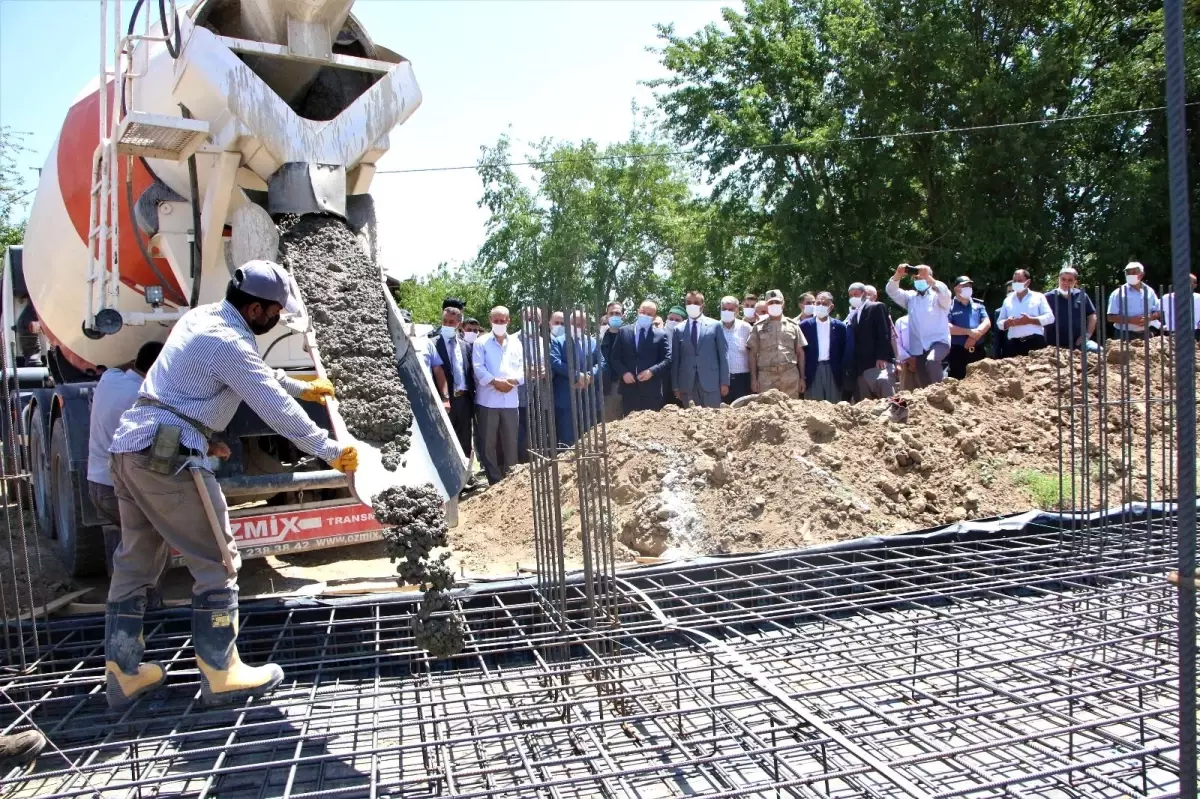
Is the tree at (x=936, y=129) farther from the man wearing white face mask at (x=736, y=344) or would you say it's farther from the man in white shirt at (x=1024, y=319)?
the man wearing white face mask at (x=736, y=344)

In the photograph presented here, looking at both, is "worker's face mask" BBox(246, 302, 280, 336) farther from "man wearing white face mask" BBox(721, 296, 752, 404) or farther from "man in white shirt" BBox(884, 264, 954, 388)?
"man in white shirt" BBox(884, 264, 954, 388)

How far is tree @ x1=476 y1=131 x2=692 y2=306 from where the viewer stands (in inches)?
1175

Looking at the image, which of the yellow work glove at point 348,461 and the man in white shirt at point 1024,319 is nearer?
the yellow work glove at point 348,461

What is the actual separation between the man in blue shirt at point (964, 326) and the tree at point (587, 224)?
17.9 m

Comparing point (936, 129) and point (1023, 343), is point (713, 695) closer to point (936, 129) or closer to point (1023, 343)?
point (1023, 343)

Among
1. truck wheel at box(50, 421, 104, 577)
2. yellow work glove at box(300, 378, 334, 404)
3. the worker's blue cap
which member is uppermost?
the worker's blue cap

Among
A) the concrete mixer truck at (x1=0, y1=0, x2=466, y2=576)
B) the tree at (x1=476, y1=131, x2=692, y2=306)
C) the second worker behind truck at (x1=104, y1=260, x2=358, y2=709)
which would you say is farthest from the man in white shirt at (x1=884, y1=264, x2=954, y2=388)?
the tree at (x1=476, y1=131, x2=692, y2=306)

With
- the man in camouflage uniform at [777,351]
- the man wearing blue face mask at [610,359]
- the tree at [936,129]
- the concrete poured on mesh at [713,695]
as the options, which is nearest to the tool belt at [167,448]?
the concrete poured on mesh at [713,695]

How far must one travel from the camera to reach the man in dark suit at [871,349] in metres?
10.3

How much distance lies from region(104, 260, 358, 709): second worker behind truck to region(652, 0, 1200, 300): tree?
1633 centimetres

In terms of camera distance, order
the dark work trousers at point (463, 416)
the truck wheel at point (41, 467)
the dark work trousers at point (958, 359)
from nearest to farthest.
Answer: the truck wheel at point (41, 467)
the dark work trousers at point (463, 416)
the dark work trousers at point (958, 359)

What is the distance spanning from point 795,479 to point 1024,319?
4764 millimetres

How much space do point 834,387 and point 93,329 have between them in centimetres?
750

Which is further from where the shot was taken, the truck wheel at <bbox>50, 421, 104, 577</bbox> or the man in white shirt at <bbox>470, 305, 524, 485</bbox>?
the man in white shirt at <bbox>470, 305, 524, 485</bbox>
